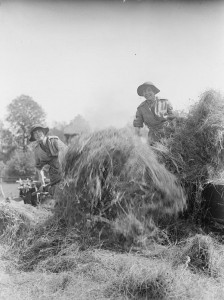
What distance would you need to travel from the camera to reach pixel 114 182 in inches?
136

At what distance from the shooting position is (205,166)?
3.91 meters

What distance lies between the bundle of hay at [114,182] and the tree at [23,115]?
50934mm

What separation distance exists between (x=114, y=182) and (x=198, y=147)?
4.68ft

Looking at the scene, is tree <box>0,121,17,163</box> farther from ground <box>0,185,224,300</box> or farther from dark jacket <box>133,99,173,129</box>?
ground <box>0,185,224,300</box>

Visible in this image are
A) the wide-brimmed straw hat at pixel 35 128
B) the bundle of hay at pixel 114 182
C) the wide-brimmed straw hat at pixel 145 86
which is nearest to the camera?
the bundle of hay at pixel 114 182

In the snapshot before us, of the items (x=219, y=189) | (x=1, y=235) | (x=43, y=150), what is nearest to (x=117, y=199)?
(x=219, y=189)

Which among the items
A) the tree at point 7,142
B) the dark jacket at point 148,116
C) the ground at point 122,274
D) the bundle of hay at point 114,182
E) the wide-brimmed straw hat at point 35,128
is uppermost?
the dark jacket at point 148,116

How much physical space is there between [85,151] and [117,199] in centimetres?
71

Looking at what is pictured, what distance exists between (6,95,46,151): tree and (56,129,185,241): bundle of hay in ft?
167

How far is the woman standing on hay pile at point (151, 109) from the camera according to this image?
560 centimetres

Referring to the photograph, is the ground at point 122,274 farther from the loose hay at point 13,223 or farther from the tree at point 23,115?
the tree at point 23,115

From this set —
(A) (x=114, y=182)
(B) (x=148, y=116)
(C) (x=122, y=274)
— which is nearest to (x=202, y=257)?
(C) (x=122, y=274)

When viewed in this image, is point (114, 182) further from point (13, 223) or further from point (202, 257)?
point (13, 223)

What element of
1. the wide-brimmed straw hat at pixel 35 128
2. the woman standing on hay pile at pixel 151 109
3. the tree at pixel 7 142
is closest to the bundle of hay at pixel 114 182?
the woman standing on hay pile at pixel 151 109
